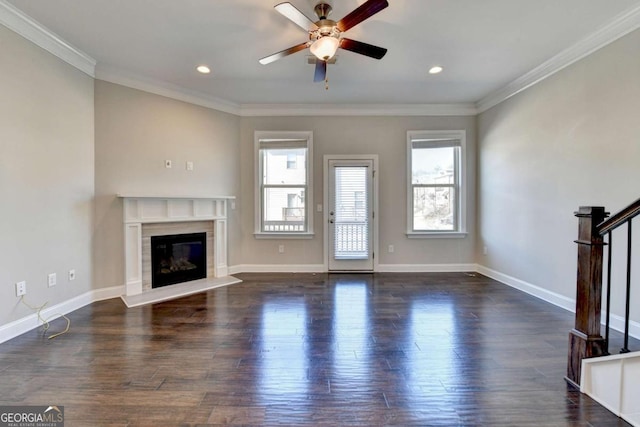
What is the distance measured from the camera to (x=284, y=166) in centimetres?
509

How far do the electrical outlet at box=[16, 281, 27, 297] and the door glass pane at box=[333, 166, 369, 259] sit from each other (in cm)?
382

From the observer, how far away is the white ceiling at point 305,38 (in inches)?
98.5

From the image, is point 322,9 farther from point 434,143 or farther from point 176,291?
point 176,291

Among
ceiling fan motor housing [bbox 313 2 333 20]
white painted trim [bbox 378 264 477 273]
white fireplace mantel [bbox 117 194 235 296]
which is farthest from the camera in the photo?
white painted trim [bbox 378 264 477 273]

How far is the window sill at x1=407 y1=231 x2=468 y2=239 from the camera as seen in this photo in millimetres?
5020

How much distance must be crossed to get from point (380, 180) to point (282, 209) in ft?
5.83

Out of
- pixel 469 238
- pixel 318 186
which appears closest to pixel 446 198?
pixel 469 238

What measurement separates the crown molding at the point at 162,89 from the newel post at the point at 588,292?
4667 mm

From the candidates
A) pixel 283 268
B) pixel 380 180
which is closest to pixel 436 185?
pixel 380 180

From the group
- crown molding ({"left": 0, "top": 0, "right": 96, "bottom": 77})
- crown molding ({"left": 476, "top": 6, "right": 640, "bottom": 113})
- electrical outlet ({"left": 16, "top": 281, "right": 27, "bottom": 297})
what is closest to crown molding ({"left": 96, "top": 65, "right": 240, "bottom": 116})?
crown molding ({"left": 0, "top": 0, "right": 96, "bottom": 77})

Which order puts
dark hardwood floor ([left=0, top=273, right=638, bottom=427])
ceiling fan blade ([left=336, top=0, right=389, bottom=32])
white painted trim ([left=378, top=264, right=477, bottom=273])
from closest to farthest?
dark hardwood floor ([left=0, top=273, right=638, bottom=427])
ceiling fan blade ([left=336, top=0, right=389, bottom=32])
white painted trim ([left=378, top=264, right=477, bottom=273])

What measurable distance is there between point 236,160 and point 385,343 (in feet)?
12.3

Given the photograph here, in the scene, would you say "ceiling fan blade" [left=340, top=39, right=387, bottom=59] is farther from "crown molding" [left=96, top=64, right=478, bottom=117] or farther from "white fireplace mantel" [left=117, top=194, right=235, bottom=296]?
"white fireplace mantel" [left=117, top=194, right=235, bottom=296]

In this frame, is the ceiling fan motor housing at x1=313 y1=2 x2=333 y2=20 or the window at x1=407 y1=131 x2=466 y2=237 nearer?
the ceiling fan motor housing at x1=313 y1=2 x2=333 y2=20
